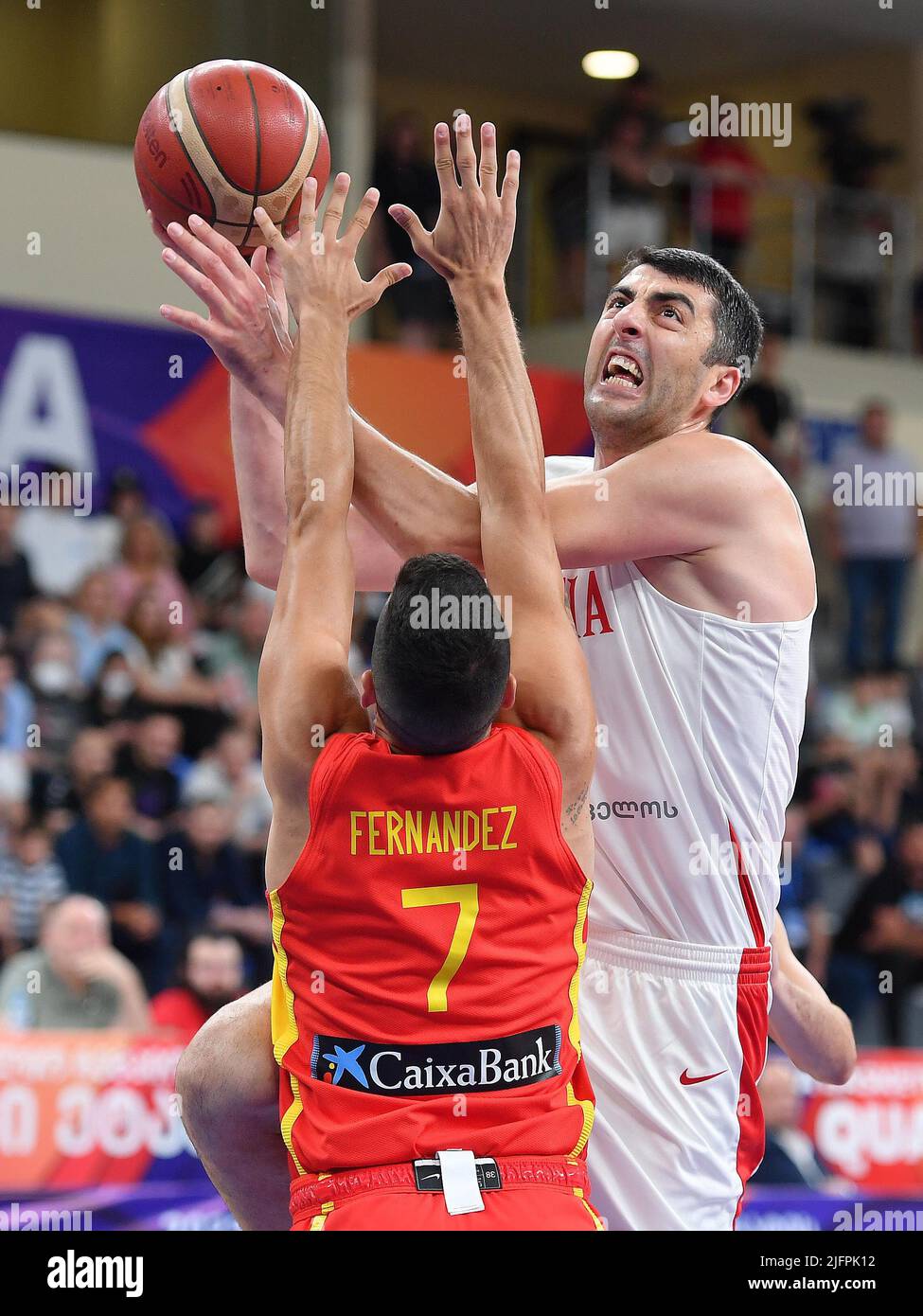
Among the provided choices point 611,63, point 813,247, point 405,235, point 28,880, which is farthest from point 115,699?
point 611,63

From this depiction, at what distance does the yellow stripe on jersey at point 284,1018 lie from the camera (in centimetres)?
329

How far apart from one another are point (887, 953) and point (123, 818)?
455 cm

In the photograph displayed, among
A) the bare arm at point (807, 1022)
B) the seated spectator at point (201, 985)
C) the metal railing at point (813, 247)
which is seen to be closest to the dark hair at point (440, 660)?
the bare arm at point (807, 1022)

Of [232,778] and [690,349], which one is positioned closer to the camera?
[690,349]

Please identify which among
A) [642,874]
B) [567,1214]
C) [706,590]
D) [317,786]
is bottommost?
[567,1214]

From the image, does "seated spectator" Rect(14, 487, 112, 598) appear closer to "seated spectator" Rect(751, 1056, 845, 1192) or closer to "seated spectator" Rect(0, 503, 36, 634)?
"seated spectator" Rect(0, 503, 36, 634)

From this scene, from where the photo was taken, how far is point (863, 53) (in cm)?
1600

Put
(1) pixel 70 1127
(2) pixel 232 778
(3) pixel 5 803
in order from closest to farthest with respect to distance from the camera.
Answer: (1) pixel 70 1127 → (3) pixel 5 803 → (2) pixel 232 778

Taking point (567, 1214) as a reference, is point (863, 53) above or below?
above

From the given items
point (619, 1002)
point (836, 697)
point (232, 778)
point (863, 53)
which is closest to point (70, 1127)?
point (232, 778)

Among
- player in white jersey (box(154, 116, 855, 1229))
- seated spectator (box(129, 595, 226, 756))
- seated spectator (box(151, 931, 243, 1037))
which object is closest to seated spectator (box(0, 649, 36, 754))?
seated spectator (box(129, 595, 226, 756))

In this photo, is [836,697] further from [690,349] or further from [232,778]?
[690,349]

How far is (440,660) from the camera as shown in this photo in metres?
3.05

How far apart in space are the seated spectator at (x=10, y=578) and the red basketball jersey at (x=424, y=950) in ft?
21.7
